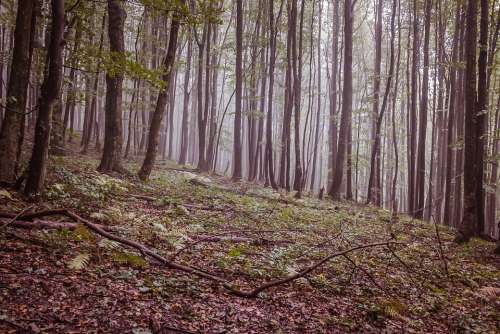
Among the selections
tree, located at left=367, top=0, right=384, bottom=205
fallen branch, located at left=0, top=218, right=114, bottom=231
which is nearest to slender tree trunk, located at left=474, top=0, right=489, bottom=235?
tree, located at left=367, top=0, right=384, bottom=205

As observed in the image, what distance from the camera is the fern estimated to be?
14.5ft

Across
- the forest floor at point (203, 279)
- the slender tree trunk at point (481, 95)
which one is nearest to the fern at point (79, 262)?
the forest floor at point (203, 279)

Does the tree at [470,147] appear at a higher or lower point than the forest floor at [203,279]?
higher

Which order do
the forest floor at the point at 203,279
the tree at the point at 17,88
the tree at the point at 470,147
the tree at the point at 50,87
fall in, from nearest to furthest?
the forest floor at the point at 203,279
the tree at the point at 50,87
the tree at the point at 17,88
the tree at the point at 470,147

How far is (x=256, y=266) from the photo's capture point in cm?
622

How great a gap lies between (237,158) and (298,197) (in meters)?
4.37

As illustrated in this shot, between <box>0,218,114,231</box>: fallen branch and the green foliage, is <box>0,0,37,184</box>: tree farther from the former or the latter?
the green foliage

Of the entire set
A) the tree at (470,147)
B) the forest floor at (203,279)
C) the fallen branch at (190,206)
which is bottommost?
the forest floor at (203,279)

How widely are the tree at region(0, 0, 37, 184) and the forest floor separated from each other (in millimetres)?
807

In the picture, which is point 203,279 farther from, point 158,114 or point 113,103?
point 113,103

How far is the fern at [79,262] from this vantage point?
4434mm

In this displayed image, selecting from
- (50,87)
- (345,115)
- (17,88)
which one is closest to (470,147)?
(345,115)

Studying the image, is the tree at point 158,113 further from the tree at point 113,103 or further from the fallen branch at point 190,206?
the fallen branch at point 190,206

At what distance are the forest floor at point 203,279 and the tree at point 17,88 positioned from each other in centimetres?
81
